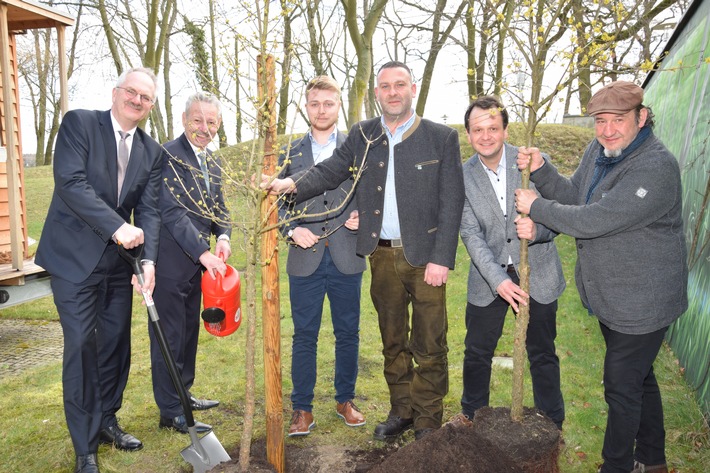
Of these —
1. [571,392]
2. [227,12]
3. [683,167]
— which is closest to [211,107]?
[227,12]

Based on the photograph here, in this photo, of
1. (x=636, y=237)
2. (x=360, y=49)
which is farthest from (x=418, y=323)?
(x=360, y=49)

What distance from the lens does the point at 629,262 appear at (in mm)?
2980

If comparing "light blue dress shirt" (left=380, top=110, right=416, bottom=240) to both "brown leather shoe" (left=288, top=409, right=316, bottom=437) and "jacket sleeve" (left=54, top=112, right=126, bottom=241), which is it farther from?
"jacket sleeve" (left=54, top=112, right=126, bottom=241)

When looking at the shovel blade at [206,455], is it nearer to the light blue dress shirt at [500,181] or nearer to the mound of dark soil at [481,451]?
the mound of dark soil at [481,451]

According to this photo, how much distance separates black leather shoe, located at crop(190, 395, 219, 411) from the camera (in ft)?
15.1

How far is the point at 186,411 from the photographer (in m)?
3.44

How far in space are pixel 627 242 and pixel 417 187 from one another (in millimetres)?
1287

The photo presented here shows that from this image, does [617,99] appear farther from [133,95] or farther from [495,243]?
[133,95]

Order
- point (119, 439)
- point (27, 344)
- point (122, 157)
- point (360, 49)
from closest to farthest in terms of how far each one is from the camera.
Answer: point (122, 157) < point (119, 439) < point (27, 344) < point (360, 49)

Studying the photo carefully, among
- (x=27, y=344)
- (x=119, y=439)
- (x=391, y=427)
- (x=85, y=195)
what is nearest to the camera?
(x=85, y=195)

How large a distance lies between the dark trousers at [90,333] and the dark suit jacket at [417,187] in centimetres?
132

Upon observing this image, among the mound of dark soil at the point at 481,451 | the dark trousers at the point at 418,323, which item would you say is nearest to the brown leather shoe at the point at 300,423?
the mound of dark soil at the point at 481,451

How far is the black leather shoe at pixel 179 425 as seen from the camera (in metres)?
4.11

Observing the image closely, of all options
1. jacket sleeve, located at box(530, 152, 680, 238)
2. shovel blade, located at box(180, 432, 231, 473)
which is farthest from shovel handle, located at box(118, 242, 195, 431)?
jacket sleeve, located at box(530, 152, 680, 238)
